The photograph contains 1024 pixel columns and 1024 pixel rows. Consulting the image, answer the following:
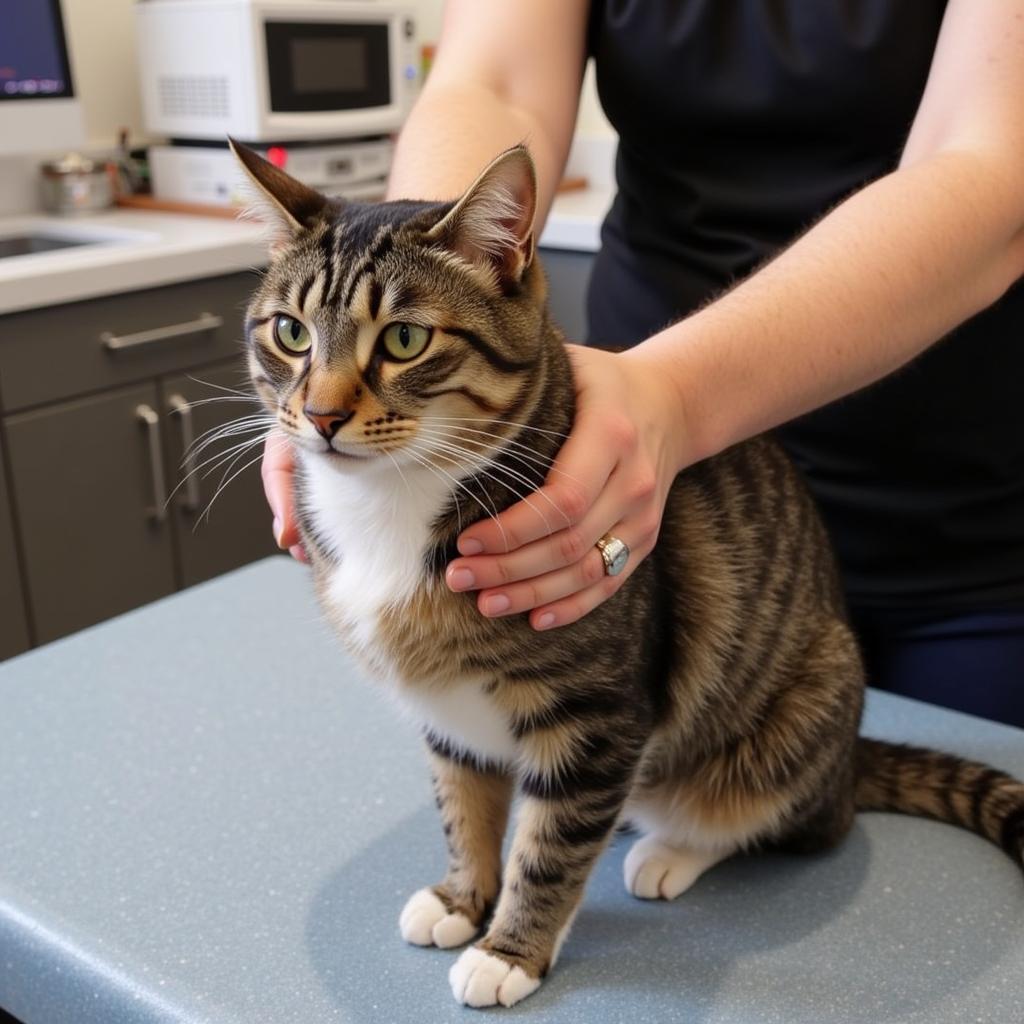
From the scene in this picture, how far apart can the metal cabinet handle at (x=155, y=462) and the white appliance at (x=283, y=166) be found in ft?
2.16

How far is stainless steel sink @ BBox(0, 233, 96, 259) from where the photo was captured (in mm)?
2688

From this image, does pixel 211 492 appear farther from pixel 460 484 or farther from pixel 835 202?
pixel 460 484

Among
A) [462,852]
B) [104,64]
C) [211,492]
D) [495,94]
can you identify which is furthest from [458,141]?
[104,64]

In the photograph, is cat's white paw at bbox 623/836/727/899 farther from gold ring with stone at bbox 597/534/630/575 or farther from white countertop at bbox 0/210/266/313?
white countertop at bbox 0/210/266/313

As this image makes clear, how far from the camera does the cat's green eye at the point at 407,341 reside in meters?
0.80

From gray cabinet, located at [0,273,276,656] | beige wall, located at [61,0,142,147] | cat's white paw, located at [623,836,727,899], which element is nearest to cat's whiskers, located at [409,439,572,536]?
cat's white paw, located at [623,836,727,899]

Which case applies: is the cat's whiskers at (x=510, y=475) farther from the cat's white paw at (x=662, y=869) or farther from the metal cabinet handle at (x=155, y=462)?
the metal cabinet handle at (x=155, y=462)

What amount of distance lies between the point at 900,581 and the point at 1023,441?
8.0 inches

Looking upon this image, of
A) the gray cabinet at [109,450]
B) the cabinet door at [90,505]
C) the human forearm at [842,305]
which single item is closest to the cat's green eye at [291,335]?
the human forearm at [842,305]

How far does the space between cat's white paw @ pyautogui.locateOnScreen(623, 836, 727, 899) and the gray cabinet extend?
1.53 metres

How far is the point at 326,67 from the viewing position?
2.81 meters

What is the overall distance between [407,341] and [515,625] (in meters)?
0.22

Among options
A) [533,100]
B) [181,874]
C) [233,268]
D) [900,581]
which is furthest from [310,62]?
[181,874]

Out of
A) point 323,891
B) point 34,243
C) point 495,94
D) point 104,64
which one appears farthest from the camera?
point 104,64
